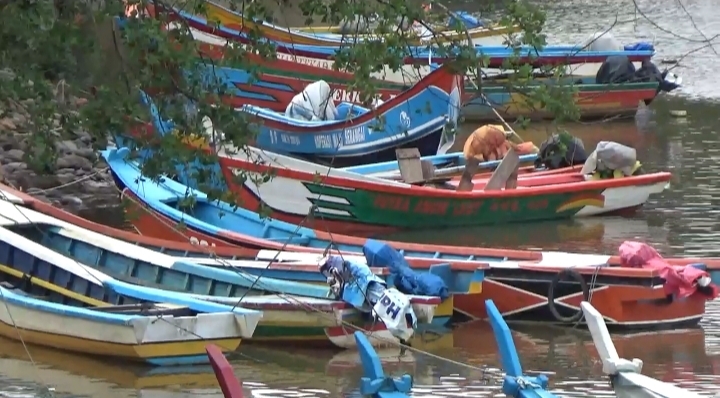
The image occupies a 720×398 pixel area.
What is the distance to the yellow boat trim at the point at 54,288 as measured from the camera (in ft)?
32.9

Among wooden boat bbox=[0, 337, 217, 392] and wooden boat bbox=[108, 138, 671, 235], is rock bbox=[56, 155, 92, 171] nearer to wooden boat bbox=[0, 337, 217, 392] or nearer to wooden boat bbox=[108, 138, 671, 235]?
wooden boat bbox=[108, 138, 671, 235]

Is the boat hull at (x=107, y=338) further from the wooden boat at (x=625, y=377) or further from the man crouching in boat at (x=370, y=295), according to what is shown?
the wooden boat at (x=625, y=377)

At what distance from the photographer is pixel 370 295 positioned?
9.52 m

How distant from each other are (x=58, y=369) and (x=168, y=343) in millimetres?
956

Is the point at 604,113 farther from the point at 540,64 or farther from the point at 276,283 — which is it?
the point at 540,64

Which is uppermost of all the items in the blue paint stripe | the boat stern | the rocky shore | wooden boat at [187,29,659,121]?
wooden boat at [187,29,659,121]

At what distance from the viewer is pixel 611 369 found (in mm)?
6867

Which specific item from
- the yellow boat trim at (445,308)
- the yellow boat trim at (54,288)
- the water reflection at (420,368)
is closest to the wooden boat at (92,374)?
the water reflection at (420,368)

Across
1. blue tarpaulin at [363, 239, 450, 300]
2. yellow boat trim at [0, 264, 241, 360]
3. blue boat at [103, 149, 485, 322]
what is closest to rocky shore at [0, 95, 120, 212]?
blue boat at [103, 149, 485, 322]

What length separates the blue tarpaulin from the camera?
9.80 metres

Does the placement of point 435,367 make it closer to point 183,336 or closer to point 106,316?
point 183,336

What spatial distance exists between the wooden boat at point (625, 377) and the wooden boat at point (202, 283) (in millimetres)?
2597

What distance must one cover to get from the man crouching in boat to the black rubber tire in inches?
50.8

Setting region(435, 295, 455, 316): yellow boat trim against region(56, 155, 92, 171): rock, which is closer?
A: region(435, 295, 455, 316): yellow boat trim
